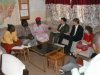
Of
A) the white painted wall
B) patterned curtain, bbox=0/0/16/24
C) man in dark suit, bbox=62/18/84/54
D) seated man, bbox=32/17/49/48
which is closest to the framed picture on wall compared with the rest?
the white painted wall

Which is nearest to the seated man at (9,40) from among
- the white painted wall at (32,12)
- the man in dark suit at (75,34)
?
the white painted wall at (32,12)

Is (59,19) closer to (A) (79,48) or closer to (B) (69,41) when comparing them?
(B) (69,41)

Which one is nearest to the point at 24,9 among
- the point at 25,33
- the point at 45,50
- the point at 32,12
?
the point at 32,12

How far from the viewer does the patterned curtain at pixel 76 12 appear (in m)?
5.74

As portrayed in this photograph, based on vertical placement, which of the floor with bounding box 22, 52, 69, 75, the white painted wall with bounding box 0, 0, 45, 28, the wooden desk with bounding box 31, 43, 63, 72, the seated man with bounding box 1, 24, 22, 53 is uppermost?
the white painted wall with bounding box 0, 0, 45, 28

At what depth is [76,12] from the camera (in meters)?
6.21

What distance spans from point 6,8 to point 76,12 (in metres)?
2.32

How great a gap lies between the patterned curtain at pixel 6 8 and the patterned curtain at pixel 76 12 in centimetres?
148

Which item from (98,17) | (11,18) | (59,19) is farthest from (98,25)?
(11,18)

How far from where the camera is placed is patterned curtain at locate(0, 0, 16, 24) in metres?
6.28

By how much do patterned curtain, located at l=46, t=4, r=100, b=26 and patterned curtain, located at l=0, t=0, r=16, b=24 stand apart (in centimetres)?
148

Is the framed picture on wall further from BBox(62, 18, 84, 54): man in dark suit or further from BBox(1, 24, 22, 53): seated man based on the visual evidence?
BBox(62, 18, 84, 54): man in dark suit

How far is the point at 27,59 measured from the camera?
5.70 m

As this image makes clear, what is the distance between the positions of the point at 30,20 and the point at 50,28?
80 cm
